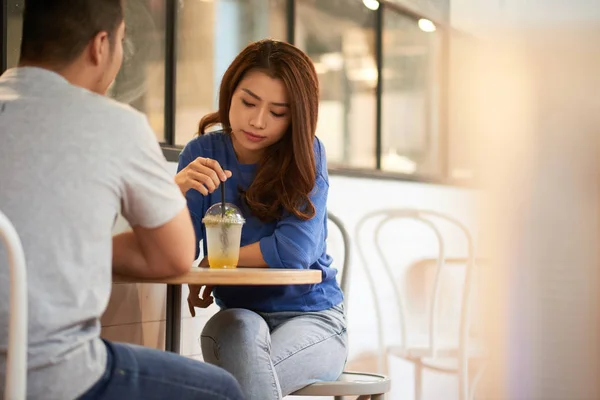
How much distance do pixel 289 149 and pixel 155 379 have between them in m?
0.88

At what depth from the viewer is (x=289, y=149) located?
2062 mm

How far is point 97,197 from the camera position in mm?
1251

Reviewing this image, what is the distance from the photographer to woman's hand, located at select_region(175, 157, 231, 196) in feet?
6.05

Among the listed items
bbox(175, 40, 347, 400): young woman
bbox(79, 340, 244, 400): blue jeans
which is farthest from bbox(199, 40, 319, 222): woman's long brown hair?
bbox(79, 340, 244, 400): blue jeans

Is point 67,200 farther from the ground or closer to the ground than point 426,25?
closer to the ground

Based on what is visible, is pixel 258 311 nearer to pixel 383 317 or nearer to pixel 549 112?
pixel 383 317

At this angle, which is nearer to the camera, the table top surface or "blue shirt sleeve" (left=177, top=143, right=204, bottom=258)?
the table top surface

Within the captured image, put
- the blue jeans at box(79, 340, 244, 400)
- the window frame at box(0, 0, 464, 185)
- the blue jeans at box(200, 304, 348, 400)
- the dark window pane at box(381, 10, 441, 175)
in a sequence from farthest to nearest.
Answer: the dark window pane at box(381, 10, 441, 175) < the window frame at box(0, 0, 464, 185) < the blue jeans at box(200, 304, 348, 400) < the blue jeans at box(79, 340, 244, 400)

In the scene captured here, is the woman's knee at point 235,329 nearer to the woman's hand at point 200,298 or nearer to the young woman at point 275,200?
the young woman at point 275,200

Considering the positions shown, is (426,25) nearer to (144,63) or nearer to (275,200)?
(144,63)

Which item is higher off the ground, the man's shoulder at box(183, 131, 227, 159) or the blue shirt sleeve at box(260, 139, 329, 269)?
the man's shoulder at box(183, 131, 227, 159)

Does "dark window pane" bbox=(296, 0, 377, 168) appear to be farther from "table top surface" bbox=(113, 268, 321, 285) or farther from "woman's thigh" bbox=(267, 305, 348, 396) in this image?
"table top surface" bbox=(113, 268, 321, 285)

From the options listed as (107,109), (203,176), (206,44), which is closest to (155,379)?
(107,109)

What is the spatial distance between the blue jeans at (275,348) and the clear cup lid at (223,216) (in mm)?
207
